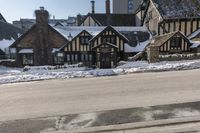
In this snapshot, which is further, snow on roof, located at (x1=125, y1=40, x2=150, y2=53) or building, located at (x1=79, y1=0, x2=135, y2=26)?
building, located at (x1=79, y1=0, x2=135, y2=26)

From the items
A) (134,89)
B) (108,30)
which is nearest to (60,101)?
(134,89)

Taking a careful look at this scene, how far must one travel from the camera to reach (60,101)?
818cm

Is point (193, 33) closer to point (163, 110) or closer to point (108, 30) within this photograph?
point (108, 30)

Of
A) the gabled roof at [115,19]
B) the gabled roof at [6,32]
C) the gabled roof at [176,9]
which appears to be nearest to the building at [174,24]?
the gabled roof at [176,9]

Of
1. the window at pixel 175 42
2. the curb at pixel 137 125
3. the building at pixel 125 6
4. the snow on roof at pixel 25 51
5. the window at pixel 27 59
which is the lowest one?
the curb at pixel 137 125

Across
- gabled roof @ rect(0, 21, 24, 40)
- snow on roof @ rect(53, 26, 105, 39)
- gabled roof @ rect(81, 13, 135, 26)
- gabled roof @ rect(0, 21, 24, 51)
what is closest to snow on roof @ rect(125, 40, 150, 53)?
snow on roof @ rect(53, 26, 105, 39)

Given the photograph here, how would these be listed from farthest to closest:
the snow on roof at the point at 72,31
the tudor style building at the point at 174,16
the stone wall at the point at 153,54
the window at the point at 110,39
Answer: the snow on roof at the point at 72,31 → the tudor style building at the point at 174,16 → the window at the point at 110,39 → the stone wall at the point at 153,54

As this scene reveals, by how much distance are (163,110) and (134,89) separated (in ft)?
10.4

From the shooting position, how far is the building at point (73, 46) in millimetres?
25406

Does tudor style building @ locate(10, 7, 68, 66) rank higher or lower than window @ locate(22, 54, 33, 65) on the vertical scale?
higher

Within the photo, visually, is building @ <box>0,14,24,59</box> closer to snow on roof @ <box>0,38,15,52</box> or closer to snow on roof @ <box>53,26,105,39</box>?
snow on roof @ <box>0,38,15,52</box>

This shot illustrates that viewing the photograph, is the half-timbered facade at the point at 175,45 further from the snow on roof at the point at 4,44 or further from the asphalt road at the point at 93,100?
the snow on roof at the point at 4,44

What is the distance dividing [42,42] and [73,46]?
3954 mm

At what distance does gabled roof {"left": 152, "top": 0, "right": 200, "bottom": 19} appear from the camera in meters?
29.0
